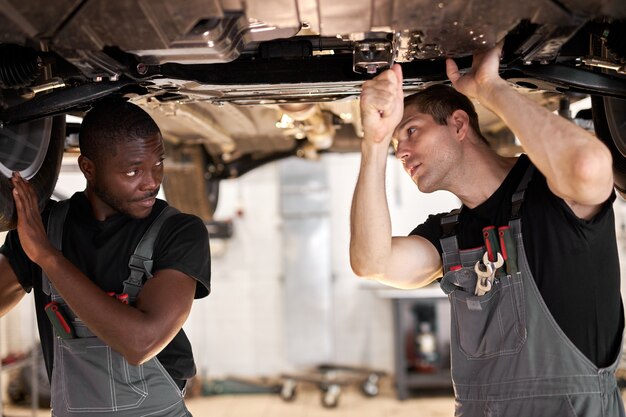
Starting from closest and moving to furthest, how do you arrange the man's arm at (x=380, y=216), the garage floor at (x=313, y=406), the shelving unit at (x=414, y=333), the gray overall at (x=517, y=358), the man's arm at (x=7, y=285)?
the gray overall at (x=517, y=358)
the man's arm at (x=380, y=216)
the man's arm at (x=7, y=285)
the garage floor at (x=313, y=406)
the shelving unit at (x=414, y=333)

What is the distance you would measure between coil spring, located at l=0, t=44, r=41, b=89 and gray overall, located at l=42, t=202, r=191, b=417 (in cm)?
48

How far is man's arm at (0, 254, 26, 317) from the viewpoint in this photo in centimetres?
180

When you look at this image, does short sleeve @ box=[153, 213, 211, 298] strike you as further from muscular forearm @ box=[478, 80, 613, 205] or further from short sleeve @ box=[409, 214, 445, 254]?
muscular forearm @ box=[478, 80, 613, 205]

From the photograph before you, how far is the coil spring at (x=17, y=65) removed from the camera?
168 cm

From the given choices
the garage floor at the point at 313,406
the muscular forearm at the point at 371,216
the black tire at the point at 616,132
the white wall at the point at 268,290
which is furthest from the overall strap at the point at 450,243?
the white wall at the point at 268,290

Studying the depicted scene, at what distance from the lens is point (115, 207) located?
5.90 feet

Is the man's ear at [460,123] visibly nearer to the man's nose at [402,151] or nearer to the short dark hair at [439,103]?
the short dark hair at [439,103]

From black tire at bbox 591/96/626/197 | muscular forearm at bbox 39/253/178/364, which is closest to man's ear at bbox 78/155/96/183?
muscular forearm at bbox 39/253/178/364

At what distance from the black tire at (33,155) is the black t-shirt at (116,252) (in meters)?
0.14

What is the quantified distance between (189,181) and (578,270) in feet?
8.62

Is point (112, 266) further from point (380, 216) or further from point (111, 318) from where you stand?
point (380, 216)

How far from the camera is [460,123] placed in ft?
5.84

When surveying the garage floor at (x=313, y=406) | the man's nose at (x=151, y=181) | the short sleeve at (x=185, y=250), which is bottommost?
the garage floor at (x=313, y=406)

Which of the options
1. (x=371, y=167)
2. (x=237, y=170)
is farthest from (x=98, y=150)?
(x=237, y=170)
